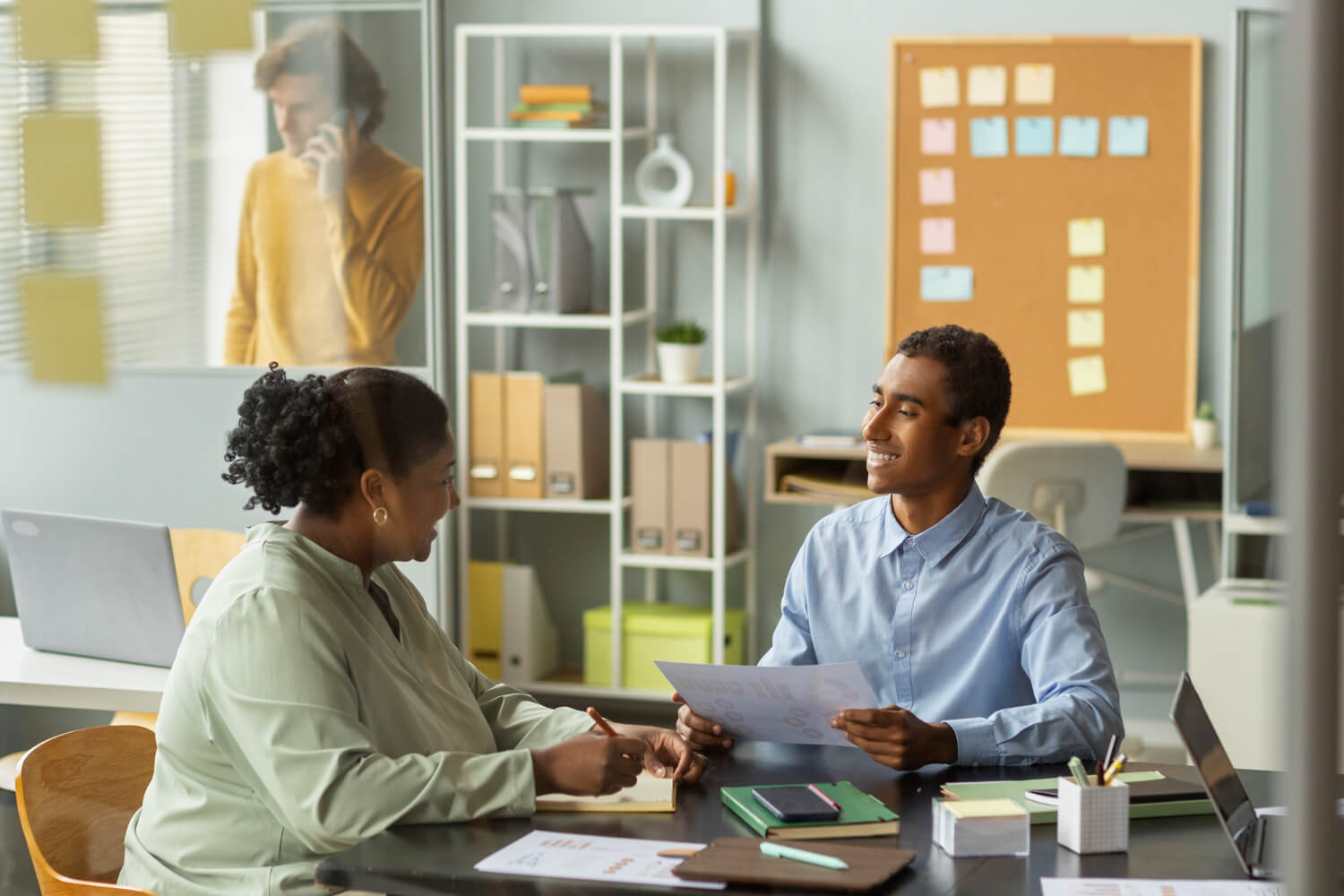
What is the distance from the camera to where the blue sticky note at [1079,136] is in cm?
407

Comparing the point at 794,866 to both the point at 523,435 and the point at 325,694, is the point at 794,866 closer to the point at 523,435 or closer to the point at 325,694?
the point at 325,694

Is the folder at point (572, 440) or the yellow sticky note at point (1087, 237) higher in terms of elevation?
the yellow sticky note at point (1087, 237)

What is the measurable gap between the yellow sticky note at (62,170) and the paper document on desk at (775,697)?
0.68 meters

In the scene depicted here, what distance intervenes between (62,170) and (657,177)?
3.13 m

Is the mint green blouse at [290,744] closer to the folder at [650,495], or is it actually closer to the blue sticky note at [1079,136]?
the folder at [650,495]

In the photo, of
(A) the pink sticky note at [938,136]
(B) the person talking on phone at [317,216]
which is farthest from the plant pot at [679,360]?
(B) the person talking on phone at [317,216]

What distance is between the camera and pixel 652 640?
13.8 feet

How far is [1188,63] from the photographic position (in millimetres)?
4000

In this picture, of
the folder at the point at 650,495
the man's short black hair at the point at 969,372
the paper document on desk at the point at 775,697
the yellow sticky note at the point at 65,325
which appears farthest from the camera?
the folder at the point at 650,495

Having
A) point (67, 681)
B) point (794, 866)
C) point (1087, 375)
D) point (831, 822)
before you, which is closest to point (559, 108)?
point (1087, 375)

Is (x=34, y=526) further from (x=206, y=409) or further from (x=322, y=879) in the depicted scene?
(x=322, y=879)

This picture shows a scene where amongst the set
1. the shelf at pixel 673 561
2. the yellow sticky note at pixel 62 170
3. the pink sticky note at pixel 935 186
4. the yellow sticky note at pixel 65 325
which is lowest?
the shelf at pixel 673 561

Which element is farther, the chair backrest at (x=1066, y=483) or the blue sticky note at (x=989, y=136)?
the blue sticky note at (x=989, y=136)

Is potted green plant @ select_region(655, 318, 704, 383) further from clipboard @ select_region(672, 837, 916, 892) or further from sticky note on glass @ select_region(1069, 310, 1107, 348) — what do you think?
clipboard @ select_region(672, 837, 916, 892)
